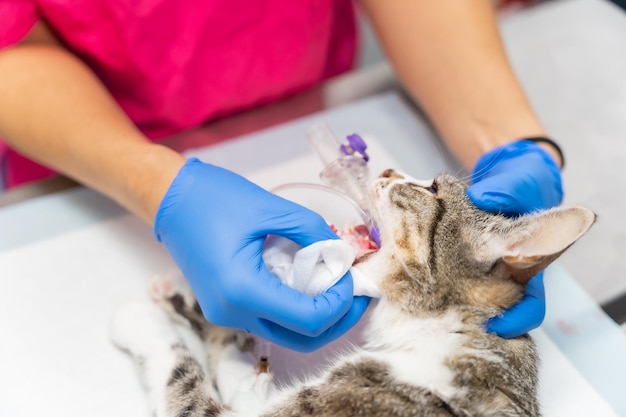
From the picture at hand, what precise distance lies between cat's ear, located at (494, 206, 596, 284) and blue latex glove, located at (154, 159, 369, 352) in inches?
9.8

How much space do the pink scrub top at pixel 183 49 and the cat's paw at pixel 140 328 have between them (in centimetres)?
50

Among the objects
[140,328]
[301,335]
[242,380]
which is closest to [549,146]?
[301,335]

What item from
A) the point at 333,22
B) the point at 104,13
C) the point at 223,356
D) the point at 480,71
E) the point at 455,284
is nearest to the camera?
the point at 455,284

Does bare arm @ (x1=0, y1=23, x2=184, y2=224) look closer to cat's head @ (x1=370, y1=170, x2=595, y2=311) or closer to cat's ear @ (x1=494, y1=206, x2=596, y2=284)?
cat's head @ (x1=370, y1=170, x2=595, y2=311)

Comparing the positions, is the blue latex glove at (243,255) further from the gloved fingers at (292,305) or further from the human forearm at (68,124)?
the human forearm at (68,124)

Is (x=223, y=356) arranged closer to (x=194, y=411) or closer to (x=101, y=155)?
(x=194, y=411)

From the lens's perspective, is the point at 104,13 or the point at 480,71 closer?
the point at 104,13

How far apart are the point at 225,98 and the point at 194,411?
753 millimetres

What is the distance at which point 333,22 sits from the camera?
162cm

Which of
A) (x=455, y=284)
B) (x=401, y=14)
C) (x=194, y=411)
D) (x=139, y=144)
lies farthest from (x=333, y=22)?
(x=194, y=411)

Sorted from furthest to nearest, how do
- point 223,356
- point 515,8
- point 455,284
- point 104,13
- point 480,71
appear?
1. point 515,8
2. point 480,71
3. point 104,13
4. point 223,356
5. point 455,284

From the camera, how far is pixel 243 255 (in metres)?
0.95

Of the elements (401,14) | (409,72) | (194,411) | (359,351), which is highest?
(401,14)

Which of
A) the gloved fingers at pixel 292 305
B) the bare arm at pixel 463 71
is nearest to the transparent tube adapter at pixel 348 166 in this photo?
the gloved fingers at pixel 292 305
